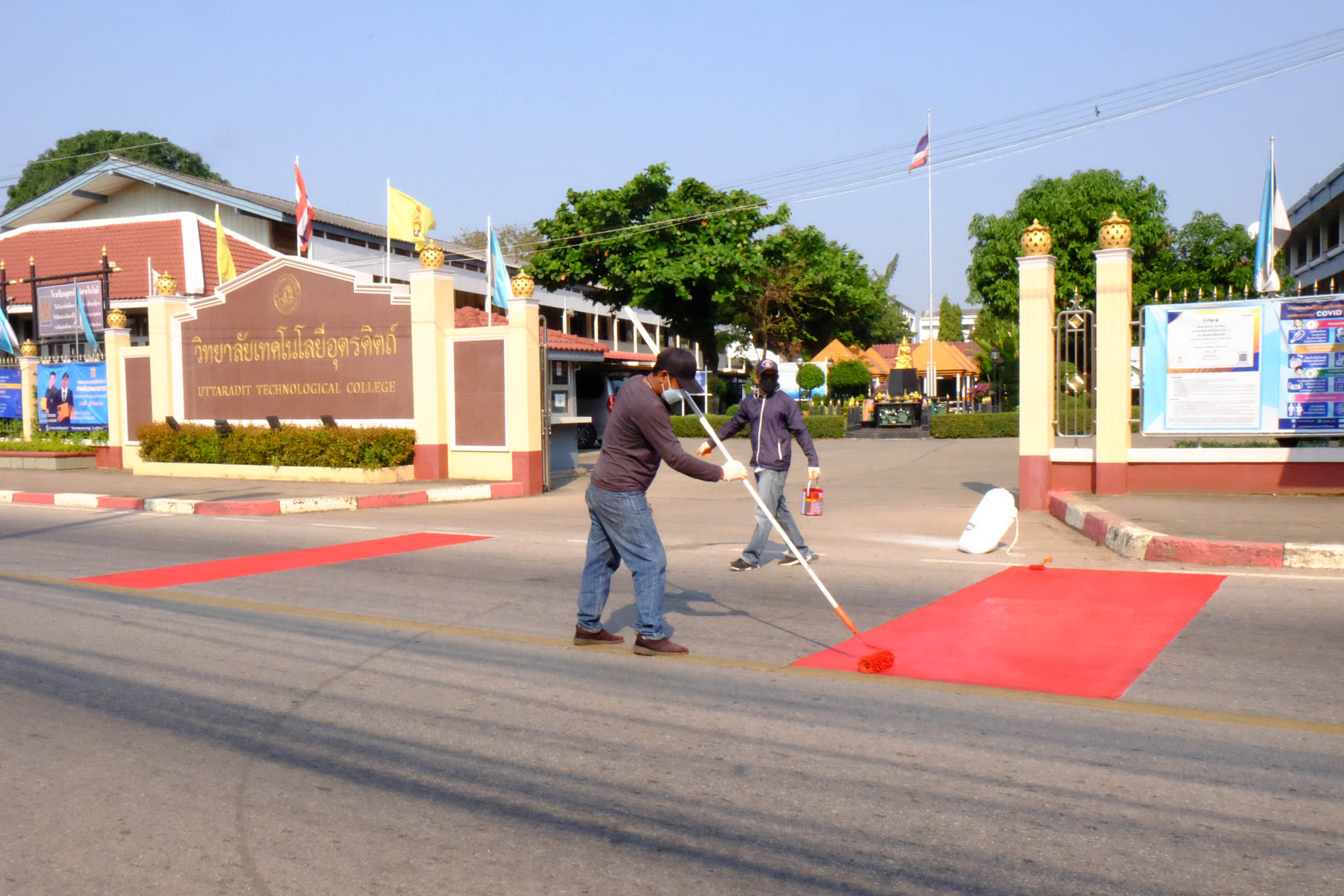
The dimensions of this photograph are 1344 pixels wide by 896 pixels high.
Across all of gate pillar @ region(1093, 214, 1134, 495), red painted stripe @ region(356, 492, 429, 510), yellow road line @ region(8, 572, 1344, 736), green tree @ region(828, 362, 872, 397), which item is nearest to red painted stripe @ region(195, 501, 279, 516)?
red painted stripe @ region(356, 492, 429, 510)

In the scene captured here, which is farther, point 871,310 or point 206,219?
point 871,310

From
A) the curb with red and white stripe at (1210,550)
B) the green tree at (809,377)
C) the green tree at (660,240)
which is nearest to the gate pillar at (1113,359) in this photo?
the curb with red and white stripe at (1210,550)

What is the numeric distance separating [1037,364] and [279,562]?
9.08 metres

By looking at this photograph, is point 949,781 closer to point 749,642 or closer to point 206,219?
point 749,642

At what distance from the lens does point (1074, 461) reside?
13258 millimetres

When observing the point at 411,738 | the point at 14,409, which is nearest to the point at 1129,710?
the point at 411,738

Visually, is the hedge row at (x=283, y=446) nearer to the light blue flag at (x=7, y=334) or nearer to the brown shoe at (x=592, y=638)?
the light blue flag at (x=7, y=334)

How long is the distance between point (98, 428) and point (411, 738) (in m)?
22.6

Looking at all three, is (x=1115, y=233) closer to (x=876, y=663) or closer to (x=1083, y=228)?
(x=876, y=663)

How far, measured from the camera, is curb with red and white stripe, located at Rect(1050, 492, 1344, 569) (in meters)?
8.83

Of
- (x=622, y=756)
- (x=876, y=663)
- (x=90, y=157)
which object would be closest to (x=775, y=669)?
(x=876, y=663)

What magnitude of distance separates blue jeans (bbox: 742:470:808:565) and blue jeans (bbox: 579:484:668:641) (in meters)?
2.84

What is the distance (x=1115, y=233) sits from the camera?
12750 mm

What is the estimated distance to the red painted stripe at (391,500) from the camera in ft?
51.8
